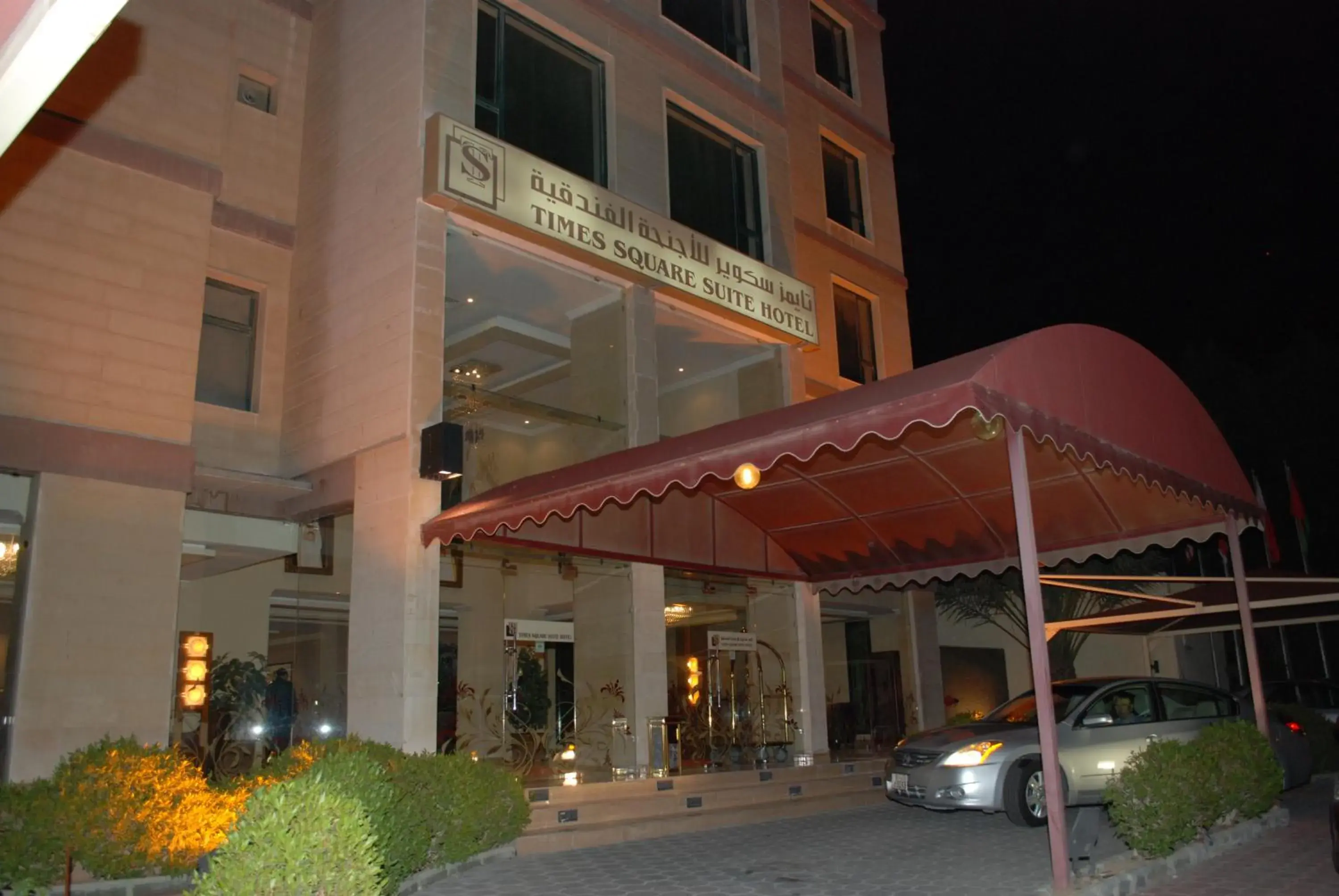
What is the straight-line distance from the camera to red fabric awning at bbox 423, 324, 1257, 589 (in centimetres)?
834

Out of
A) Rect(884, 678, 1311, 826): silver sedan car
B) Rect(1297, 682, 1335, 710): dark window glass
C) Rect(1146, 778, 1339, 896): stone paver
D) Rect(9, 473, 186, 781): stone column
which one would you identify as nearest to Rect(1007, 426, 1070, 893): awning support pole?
Rect(1146, 778, 1339, 896): stone paver

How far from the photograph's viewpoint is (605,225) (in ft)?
49.8

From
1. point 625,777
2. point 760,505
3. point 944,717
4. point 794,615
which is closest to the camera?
point 625,777

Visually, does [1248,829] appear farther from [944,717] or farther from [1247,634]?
[944,717]

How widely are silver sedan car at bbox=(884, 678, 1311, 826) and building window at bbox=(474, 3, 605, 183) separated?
984 cm

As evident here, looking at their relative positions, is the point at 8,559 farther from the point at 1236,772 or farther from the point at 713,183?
the point at 1236,772

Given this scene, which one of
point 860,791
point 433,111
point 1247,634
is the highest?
point 433,111

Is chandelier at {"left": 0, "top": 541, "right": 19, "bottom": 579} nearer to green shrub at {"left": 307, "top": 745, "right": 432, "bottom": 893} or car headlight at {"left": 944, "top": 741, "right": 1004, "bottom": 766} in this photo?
green shrub at {"left": 307, "top": 745, "right": 432, "bottom": 893}

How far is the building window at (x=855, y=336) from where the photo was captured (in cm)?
2111

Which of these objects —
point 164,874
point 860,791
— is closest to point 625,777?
point 860,791

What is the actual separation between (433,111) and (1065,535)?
10259 millimetres

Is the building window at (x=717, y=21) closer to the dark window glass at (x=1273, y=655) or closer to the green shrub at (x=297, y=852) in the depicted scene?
the green shrub at (x=297, y=852)

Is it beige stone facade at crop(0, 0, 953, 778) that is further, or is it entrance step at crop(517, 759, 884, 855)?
beige stone facade at crop(0, 0, 953, 778)

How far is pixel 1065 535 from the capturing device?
13.5 metres
